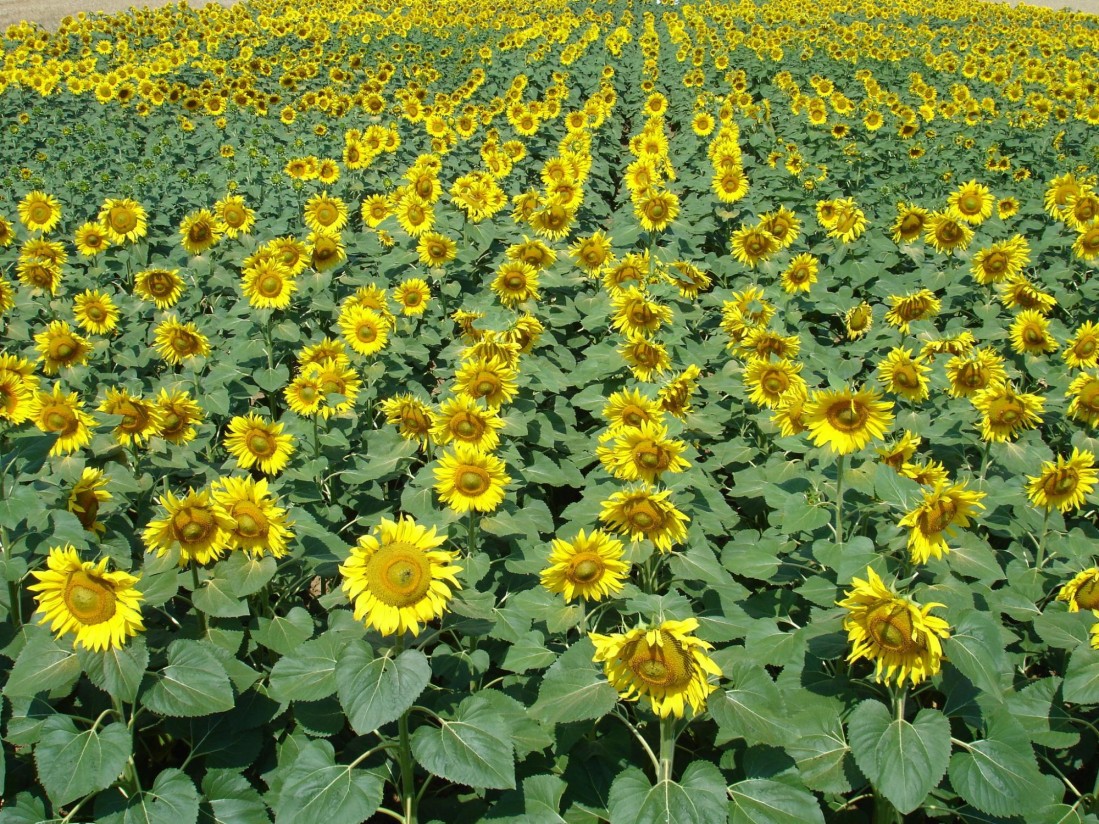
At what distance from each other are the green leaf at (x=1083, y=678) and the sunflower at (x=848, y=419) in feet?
3.10

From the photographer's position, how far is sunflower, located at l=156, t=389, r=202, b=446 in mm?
3701

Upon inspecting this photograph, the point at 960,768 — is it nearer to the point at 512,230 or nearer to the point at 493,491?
the point at 493,491

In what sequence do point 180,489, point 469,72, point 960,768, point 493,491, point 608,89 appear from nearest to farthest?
point 960,768 < point 493,491 < point 180,489 < point 608,89 < point 469,72

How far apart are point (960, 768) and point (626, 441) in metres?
1.57

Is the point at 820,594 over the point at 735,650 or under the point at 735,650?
over

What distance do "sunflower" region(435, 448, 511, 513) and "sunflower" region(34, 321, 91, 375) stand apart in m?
2.59

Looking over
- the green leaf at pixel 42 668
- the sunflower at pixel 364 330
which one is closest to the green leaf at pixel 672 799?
the green leaf at pixel 42 668

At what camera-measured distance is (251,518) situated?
111 inches

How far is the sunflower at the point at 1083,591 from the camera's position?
284 centimetres

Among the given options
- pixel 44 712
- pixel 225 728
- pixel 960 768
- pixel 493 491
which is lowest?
pixel 225 728

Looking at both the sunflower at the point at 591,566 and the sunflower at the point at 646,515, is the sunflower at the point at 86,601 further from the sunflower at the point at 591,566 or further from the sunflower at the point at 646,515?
the sunflower at the point at 646,515

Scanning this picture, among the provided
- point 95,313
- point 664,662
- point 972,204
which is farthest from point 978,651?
point 972,204

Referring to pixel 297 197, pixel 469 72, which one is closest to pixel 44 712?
pixel 297 197

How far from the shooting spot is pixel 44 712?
2602mm
